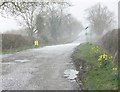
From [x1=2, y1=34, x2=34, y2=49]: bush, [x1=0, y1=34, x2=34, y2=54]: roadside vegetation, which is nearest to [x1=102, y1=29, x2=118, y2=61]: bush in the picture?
[x1=0, y1=34, x2=34, y2=54]: roadside vegetation

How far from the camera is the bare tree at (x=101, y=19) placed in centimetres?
7044

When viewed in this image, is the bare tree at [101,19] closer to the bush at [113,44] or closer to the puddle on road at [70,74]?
the bush at [113,44]

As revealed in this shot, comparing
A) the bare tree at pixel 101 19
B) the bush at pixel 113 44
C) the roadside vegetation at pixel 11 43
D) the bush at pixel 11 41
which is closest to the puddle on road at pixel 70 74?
the bush at pixel 113 44

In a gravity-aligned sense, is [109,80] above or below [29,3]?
below

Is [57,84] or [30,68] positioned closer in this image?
[57,84]

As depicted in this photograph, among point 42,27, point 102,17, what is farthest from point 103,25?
point 42,27

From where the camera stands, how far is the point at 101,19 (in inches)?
2800

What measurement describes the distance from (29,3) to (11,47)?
6.84 metres

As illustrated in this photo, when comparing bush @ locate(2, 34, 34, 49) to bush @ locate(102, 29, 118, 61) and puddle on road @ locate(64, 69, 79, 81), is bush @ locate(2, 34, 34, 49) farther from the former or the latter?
puddle on road @ locate(64, 69, 79, 81)

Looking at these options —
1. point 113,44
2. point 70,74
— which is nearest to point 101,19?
point 113,44

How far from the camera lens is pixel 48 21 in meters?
59.5

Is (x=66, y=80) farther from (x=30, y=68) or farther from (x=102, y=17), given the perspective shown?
(x=102, y=17)

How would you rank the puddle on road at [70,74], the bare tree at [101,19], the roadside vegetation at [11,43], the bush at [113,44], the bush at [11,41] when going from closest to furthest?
1. the puddle on road at [70,74]
2. the bush at [113,44]
3. the roadside vegetation at [11,43]
4. the bush at [11,41]
5. the bare tree at [101,19]

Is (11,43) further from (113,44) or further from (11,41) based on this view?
(113,44)
